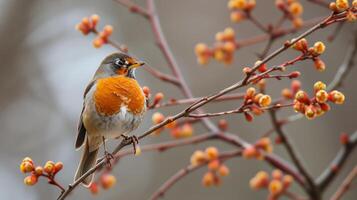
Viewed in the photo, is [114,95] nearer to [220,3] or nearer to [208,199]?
[208,199]

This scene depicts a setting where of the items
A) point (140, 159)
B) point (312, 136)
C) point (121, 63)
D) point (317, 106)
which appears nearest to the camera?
point (317, 106)

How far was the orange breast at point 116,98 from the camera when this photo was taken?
3.09m

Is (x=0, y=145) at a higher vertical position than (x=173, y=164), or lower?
higher

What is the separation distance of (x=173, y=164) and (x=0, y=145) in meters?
2.61

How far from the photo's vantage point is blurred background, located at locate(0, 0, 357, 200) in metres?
7.28

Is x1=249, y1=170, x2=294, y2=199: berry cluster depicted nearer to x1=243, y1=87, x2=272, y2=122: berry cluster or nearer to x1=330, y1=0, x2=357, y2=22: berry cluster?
x1=243, y1=87, x2=272, y2=122: berry cluster

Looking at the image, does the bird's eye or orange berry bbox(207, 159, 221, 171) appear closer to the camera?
orange berry bbox(207, 159, 221, 171)

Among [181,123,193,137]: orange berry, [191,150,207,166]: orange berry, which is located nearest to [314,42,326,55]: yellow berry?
[191,150,207,166]: orange berry

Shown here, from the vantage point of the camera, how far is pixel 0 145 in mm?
8703

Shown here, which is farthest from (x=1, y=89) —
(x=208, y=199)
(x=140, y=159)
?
(x=208, y=199)

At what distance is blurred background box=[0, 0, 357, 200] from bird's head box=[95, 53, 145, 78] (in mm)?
3272

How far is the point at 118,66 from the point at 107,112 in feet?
1.49

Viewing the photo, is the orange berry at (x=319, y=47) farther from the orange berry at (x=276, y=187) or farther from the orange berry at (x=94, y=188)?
the orange berry at (x=94, y=188)

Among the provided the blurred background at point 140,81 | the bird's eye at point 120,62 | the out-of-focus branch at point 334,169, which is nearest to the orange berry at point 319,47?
the out-of-focus branch at point 334,169
